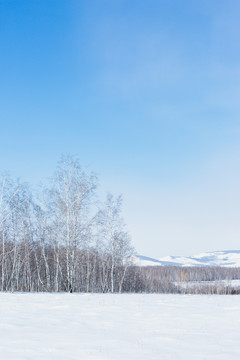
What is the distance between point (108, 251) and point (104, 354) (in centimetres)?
2247

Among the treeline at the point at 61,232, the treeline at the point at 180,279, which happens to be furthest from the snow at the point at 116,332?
the treeline at the point at 180,279

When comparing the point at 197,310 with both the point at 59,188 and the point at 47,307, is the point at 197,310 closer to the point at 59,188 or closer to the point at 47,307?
the point at 47,307

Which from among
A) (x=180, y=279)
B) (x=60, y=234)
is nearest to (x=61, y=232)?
(x=60, y=234)

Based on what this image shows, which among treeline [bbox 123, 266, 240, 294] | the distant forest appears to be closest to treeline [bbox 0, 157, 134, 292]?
the distant forest

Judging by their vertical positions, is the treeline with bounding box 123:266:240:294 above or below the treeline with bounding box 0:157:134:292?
below

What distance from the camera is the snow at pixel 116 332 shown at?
241 inches

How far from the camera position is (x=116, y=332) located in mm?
7895

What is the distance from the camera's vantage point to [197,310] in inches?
469

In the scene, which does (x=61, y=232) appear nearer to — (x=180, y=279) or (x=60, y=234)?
(x=60, y=234)

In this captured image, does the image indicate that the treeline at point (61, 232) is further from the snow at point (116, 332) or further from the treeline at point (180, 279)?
the treeline at point (180, 279)

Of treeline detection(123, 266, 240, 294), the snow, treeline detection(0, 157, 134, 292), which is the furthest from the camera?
treeline detection(123, 266, 240, 294)

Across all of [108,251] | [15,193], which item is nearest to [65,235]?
[15,193]

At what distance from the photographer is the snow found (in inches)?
241

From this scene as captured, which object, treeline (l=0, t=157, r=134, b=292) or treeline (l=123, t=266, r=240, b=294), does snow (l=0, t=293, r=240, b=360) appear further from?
treeline (l=123, t=266, r=240, b=294)
